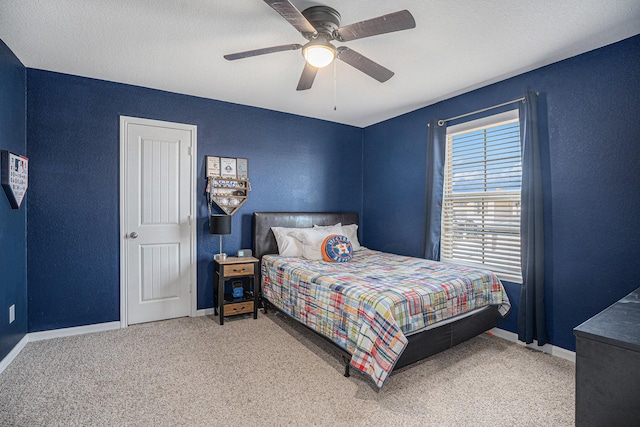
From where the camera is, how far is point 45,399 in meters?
2.07

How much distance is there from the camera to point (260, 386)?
7.42ft

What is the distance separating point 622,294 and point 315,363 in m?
2.47

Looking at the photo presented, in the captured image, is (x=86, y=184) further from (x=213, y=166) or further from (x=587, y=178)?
(x=587, y=178)

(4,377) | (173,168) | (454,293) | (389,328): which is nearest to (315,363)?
(389,328)

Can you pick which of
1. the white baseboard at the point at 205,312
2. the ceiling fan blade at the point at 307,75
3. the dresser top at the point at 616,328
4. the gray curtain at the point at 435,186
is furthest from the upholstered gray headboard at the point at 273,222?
the dresser top at the point at 616,328

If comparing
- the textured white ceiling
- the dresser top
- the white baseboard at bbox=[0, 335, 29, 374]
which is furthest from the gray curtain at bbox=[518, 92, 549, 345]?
the white baseboard at bbox=[0, 335, 29, 374]

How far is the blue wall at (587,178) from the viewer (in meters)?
2.41

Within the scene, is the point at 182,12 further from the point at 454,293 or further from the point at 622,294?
the point at 622,294

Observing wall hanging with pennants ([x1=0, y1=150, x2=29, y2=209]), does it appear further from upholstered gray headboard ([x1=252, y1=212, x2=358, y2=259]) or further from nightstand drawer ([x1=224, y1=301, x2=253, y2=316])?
upholstered gray headboard ([x1=252, y1=212, x2=358, y2=259])

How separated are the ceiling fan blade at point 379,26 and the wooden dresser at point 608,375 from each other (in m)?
1.71

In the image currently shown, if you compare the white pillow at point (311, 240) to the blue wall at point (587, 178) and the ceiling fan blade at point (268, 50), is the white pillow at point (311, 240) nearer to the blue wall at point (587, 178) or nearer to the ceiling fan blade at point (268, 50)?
the blue wall at point (587, 178)

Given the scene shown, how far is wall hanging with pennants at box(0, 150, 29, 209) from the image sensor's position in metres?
2.47

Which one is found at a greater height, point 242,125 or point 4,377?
point 242,125

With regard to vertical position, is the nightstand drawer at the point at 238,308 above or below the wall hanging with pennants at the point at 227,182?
below
